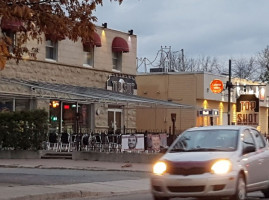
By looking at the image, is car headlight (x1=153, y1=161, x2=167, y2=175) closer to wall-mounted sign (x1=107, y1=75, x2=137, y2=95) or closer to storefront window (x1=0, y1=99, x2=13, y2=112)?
storefront window (x1=0, y1=99, x2=13, y2=112)

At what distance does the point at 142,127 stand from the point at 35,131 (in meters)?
18.5

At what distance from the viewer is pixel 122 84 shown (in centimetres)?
4150

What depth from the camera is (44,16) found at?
636 inches

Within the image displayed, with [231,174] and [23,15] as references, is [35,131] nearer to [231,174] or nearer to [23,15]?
[23,15]

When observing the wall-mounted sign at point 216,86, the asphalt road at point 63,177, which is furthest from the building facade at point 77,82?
the asphalt road at point 63,177

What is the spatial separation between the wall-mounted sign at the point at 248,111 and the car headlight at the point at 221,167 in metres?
11.9

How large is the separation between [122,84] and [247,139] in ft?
92.9

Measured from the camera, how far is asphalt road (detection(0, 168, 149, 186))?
1852 cm

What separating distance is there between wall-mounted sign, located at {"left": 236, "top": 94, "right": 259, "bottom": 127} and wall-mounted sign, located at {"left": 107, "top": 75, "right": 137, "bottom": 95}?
685 inches

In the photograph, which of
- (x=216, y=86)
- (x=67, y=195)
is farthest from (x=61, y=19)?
(x=216, y=86)

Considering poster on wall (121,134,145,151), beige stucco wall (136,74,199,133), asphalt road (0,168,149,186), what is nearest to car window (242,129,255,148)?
asphalt road (0,168,149,186)

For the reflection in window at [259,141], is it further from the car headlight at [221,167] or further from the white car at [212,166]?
the car headlight at [221,167]

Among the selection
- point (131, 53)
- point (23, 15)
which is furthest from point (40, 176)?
point (131, 53)

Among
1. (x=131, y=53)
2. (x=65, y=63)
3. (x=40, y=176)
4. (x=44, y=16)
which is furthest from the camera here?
(x=131, y=53)
